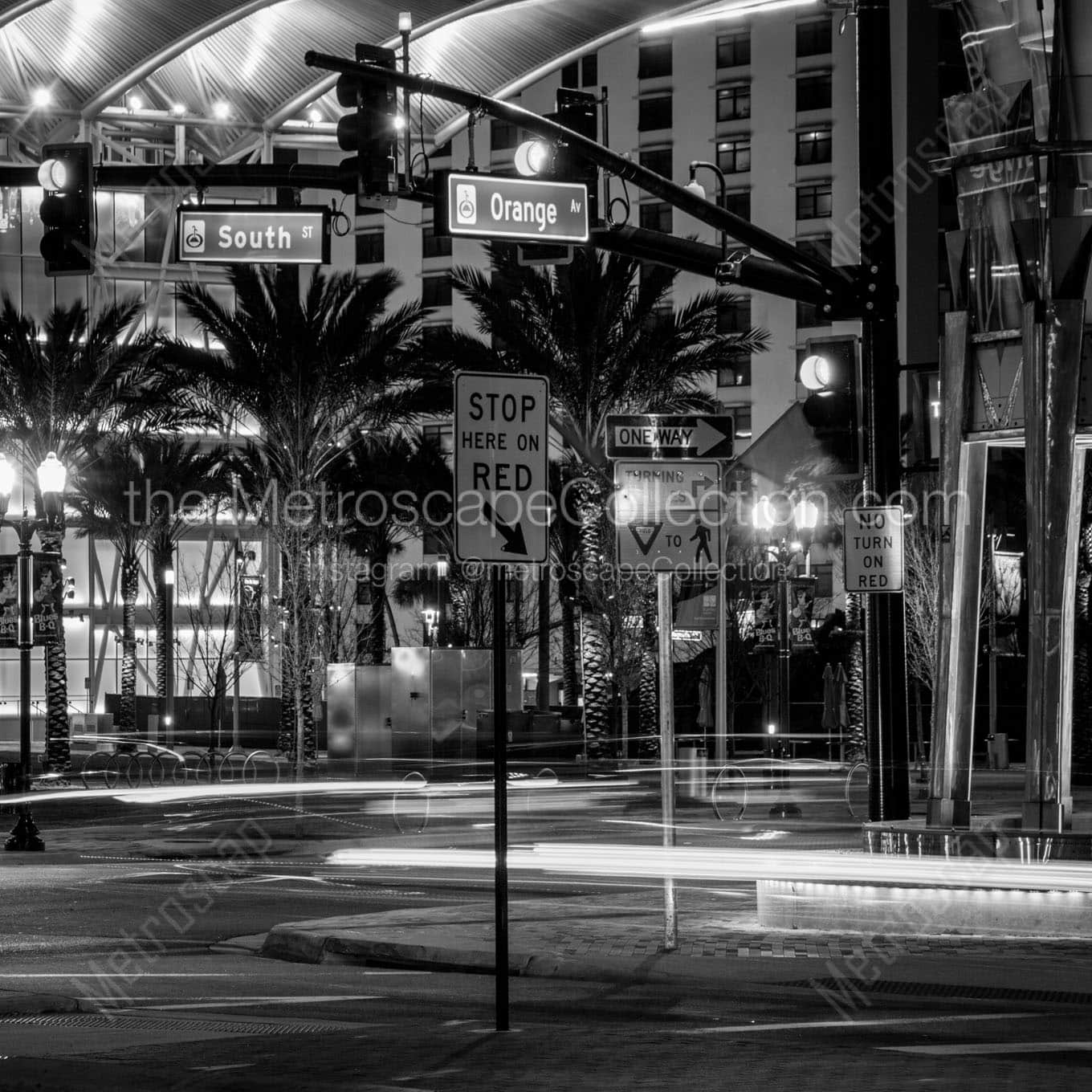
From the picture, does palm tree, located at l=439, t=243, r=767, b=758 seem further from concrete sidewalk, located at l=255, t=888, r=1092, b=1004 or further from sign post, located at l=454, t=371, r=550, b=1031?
sign post, located at l=454, t=371, r=550, b=1031

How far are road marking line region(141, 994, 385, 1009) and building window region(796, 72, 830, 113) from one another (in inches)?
3086

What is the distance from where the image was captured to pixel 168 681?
6112cm

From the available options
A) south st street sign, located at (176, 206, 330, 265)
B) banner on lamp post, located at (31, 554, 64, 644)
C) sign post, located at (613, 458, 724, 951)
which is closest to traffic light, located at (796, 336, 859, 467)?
sign post, located at (613, 458, 724, 951)

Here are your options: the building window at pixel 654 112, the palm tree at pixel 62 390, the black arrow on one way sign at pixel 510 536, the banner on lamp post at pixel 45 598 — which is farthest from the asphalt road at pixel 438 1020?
the building window at pixel 654 112

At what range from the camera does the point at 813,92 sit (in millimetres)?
85625

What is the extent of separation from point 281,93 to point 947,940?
133ft

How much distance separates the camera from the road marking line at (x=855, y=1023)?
32.1ft

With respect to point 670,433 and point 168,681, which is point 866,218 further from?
point 168,681

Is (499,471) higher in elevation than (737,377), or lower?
lower

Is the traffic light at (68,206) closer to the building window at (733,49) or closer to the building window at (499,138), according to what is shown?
the building window at (733,49)

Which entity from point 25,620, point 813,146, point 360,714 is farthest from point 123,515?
point 813,146

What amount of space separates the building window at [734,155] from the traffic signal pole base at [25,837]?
67.9m

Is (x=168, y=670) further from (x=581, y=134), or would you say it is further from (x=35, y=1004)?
(x=35, y=1004)

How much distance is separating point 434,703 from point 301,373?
7.63 metres
